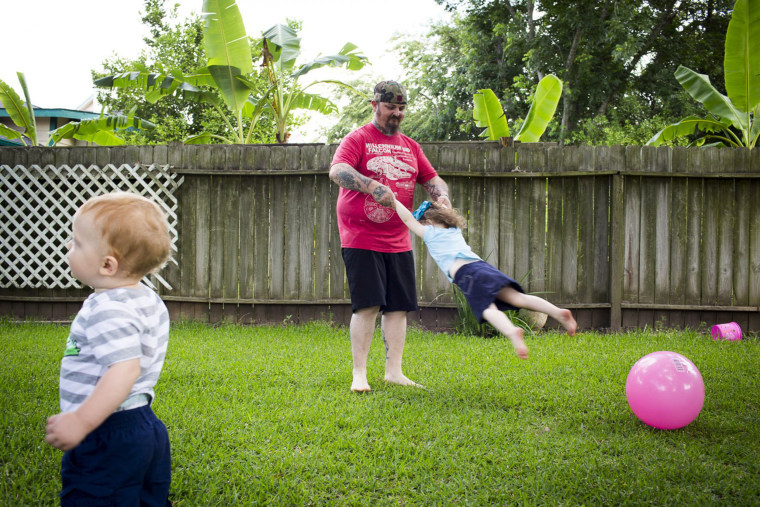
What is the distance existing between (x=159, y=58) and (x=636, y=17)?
18465 millimetres

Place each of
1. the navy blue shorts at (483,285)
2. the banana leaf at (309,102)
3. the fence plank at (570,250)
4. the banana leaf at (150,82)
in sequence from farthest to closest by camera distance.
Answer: the banana leaf at (309,102)
the banana leaf at (150,82)
the fence plank at (570,250)
the navy blue shorts at (483,285)

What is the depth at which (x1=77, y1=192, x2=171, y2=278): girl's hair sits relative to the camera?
5.08 ft

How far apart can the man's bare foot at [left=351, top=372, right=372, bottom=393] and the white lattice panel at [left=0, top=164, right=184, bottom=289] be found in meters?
3.68

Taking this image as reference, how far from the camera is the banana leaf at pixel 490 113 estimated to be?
25.9 feet

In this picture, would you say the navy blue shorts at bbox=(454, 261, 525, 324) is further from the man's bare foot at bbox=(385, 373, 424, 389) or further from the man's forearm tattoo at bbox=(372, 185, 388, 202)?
the man's bare foot at bbox=(385, 373, 424, 389)

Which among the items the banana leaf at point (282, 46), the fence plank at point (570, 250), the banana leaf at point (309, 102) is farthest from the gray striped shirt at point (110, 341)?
the banana leaf at point (309, 102)

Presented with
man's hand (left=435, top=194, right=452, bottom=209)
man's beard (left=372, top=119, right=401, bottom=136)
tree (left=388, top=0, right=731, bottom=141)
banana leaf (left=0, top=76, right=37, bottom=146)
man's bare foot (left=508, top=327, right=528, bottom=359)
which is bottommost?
man's bare foot (left=508, top=327, right=528, bottom=359)

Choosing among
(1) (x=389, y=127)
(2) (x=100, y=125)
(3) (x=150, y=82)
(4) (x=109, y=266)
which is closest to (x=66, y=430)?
(4) (x=109, y=266)

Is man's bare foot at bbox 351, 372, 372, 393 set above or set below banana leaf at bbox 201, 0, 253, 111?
below

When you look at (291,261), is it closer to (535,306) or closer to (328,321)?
(328,321)

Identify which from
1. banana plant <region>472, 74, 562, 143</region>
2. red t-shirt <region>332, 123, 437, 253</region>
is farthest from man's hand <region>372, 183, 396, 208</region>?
banana plant <region>472, 74, 562, 143</region>

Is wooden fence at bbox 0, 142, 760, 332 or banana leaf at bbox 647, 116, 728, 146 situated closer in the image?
wooden fence at bbox 0, 142, 760, 332

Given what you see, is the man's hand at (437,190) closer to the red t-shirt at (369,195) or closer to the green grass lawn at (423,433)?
the red t-shirt at (369,195)

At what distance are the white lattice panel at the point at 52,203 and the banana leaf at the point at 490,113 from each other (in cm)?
400
